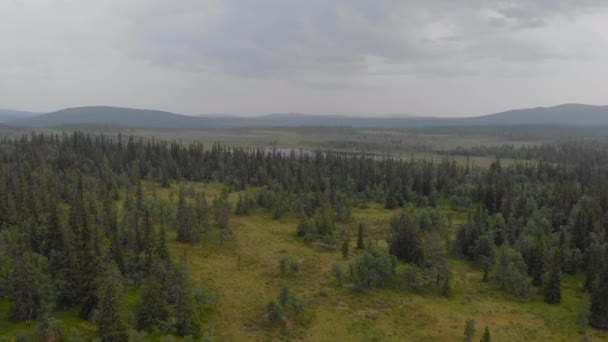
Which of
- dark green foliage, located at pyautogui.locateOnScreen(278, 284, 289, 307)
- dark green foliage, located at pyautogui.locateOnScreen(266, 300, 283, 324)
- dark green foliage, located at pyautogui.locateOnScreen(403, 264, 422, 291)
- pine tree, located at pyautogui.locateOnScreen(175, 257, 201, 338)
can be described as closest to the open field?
dark green foliage, located at pyautogui.locateOnScreen(266, 300, 283, 324)

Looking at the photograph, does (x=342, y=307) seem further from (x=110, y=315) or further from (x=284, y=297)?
(x=110, y=315)

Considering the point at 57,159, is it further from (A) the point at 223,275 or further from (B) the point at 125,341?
(B) the point at 125,341

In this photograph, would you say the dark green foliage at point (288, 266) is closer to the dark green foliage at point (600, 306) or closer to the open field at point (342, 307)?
the open field at point (342, 307)

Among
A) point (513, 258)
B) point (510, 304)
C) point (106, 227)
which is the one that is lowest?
point (510, 304)

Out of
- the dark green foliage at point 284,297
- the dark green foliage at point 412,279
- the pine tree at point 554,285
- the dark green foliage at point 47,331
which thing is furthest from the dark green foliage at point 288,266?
the pine tree at point 554,285

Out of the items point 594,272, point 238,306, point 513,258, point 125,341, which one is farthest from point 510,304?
point 125,341

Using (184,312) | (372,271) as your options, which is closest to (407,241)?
(372,271)

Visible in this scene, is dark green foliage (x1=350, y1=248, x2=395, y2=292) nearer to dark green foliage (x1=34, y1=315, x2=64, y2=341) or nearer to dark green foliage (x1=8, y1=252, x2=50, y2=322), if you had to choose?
dark green foliage (x1=34, y1=315, x2=64, y2=341)
